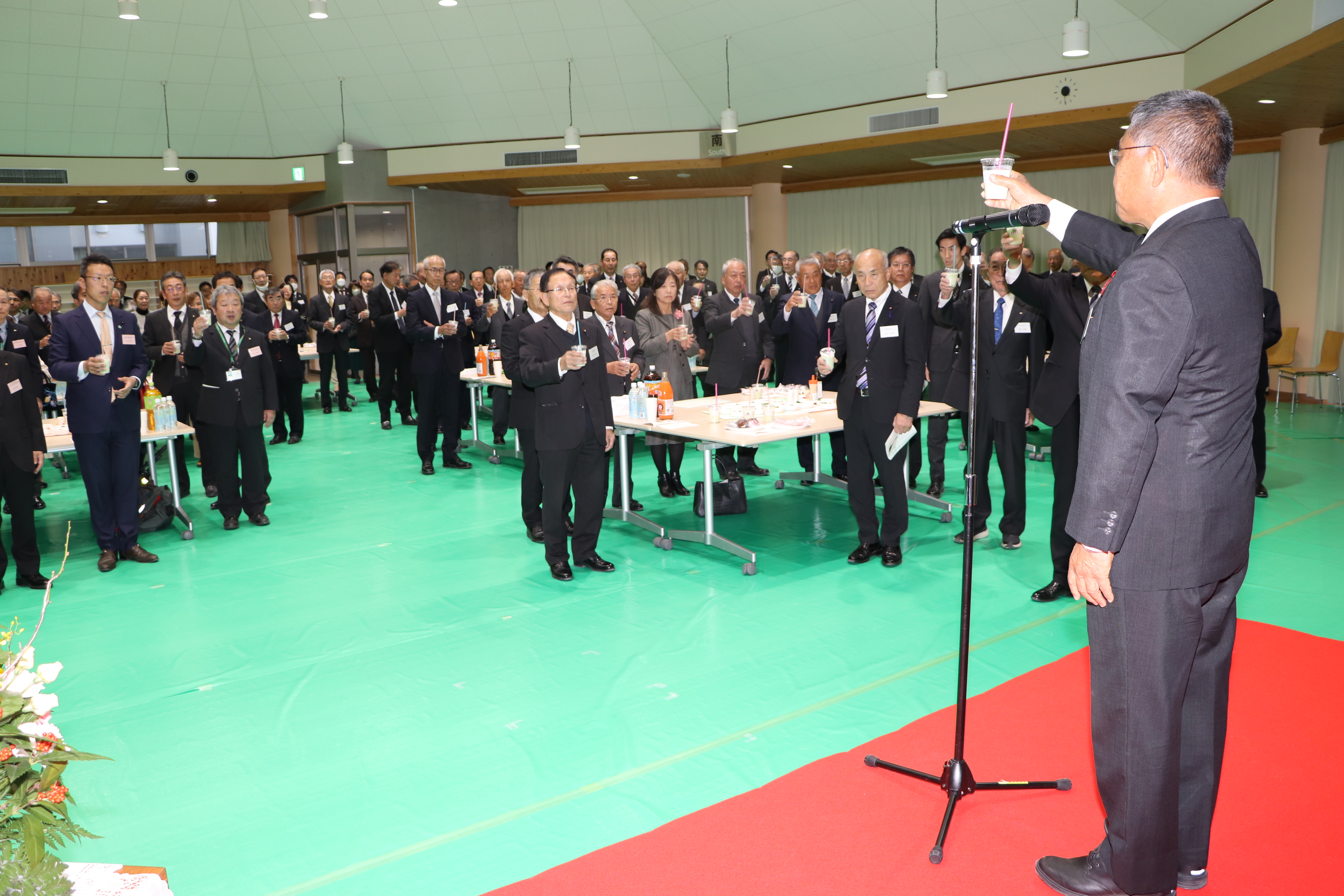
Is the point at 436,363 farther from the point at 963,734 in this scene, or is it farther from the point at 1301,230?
the point at 1301,230

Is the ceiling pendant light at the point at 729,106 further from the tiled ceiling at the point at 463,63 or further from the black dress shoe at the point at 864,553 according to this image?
the black dress shoe at the point at 864,553

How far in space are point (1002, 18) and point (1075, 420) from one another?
674 cm

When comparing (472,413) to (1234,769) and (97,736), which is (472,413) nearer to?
(97,736)

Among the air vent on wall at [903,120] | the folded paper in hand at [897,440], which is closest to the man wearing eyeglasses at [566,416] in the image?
the folded paper in hand at [897,440]

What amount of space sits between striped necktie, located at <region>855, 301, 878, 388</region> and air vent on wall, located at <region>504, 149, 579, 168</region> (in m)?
10.3

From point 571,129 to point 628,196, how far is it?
4.84 meters

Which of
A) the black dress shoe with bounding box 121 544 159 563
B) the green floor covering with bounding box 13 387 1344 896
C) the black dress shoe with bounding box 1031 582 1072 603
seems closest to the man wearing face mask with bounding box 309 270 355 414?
the green floor covering with bounding box 13 387 1344 896

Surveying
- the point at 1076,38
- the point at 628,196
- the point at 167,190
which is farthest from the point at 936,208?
the point at 167,190

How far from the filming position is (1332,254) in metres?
10.5

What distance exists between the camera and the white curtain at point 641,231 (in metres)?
17.2

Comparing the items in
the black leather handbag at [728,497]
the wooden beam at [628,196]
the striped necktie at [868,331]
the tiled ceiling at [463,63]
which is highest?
the tiled ceiling at [463,63]

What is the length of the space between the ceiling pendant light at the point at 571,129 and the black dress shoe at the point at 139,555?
7.94m

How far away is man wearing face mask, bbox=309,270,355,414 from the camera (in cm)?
1158

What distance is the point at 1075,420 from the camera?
4.75 meters
